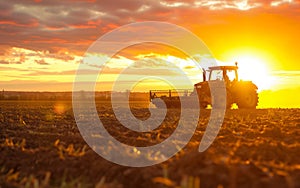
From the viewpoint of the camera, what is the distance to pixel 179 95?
1086 inches

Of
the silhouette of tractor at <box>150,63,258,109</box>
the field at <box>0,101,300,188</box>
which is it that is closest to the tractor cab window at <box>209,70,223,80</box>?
the silhouette of tractor at <box>150,63,258,109</box>

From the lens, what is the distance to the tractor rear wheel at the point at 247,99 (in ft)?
82.5

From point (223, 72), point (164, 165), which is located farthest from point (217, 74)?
point (164, 165)

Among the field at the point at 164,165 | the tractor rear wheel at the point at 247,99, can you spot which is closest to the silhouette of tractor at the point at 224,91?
the tractor rear wheel at the point at 247,99

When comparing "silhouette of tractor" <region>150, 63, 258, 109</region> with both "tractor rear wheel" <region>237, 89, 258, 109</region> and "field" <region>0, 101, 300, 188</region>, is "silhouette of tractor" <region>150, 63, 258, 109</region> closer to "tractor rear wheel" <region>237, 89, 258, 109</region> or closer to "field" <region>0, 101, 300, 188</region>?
"tractor rear wheel" <region>237, 89, 258, 109</region>

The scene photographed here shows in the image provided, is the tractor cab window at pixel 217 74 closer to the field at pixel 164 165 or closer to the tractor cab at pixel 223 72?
the tractor cab at pixel 223 72

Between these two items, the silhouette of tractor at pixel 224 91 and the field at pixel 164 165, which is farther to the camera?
the silhouette of tractor at pixel 224 91

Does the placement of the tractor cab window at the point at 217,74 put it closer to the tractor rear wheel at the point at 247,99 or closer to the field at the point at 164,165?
the tractor rear wheel at the point at 247,99

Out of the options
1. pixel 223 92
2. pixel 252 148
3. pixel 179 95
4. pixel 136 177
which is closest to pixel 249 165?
pixel 136 177

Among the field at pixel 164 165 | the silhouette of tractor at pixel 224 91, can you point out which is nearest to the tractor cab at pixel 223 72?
the silhouette of tractor at pixel 224 91

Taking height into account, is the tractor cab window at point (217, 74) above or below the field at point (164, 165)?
above

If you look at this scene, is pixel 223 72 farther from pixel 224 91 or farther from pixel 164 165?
pixel 164 165

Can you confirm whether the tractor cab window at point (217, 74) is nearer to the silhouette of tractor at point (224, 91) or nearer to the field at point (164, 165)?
the silhouette of tractor at point (224, 91)

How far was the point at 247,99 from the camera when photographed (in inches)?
995
